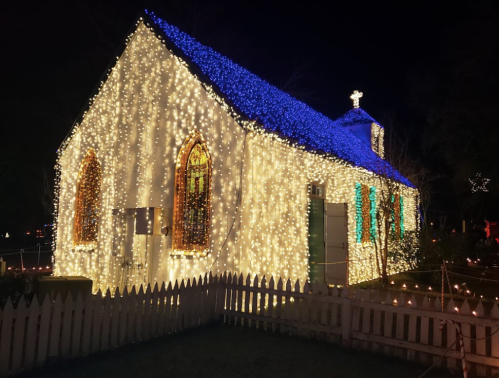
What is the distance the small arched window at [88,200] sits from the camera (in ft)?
43.6

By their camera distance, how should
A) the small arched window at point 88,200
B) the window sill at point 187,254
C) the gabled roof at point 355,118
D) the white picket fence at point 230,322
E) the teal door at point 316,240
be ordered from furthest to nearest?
the gabled roof at point 355,118
the small arched window at point 88,200
the teal door at point 316,240
the window sill at point 187,254
the white picket fence at point 230,322

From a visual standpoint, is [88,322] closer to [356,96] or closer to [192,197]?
[192,197]

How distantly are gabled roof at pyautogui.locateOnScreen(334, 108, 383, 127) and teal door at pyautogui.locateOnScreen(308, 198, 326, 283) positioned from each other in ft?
38.4

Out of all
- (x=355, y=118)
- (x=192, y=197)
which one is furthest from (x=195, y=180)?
(x=355, y=118)

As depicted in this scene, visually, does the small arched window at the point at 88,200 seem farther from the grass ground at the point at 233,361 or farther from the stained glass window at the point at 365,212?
the stained glass window at the point at 365,212

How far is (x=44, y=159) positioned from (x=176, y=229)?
27.5m

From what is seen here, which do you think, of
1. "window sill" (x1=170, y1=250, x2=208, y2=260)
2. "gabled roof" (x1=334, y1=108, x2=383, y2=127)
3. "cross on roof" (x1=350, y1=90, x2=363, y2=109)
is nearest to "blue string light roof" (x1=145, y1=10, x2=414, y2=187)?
"window sill" (x1=170, y1=250, x2=208, y2=260)

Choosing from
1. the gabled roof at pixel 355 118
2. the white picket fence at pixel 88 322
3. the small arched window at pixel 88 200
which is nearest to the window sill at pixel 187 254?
the white picket fence at pixel 88 322

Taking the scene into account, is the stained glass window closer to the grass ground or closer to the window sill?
the window sill

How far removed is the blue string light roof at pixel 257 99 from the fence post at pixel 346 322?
4.62m

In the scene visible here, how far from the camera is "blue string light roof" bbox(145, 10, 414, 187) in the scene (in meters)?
10.3

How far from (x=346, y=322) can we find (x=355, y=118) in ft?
58.8

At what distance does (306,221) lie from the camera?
11.4 metres

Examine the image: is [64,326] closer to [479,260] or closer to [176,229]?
[176,229]
